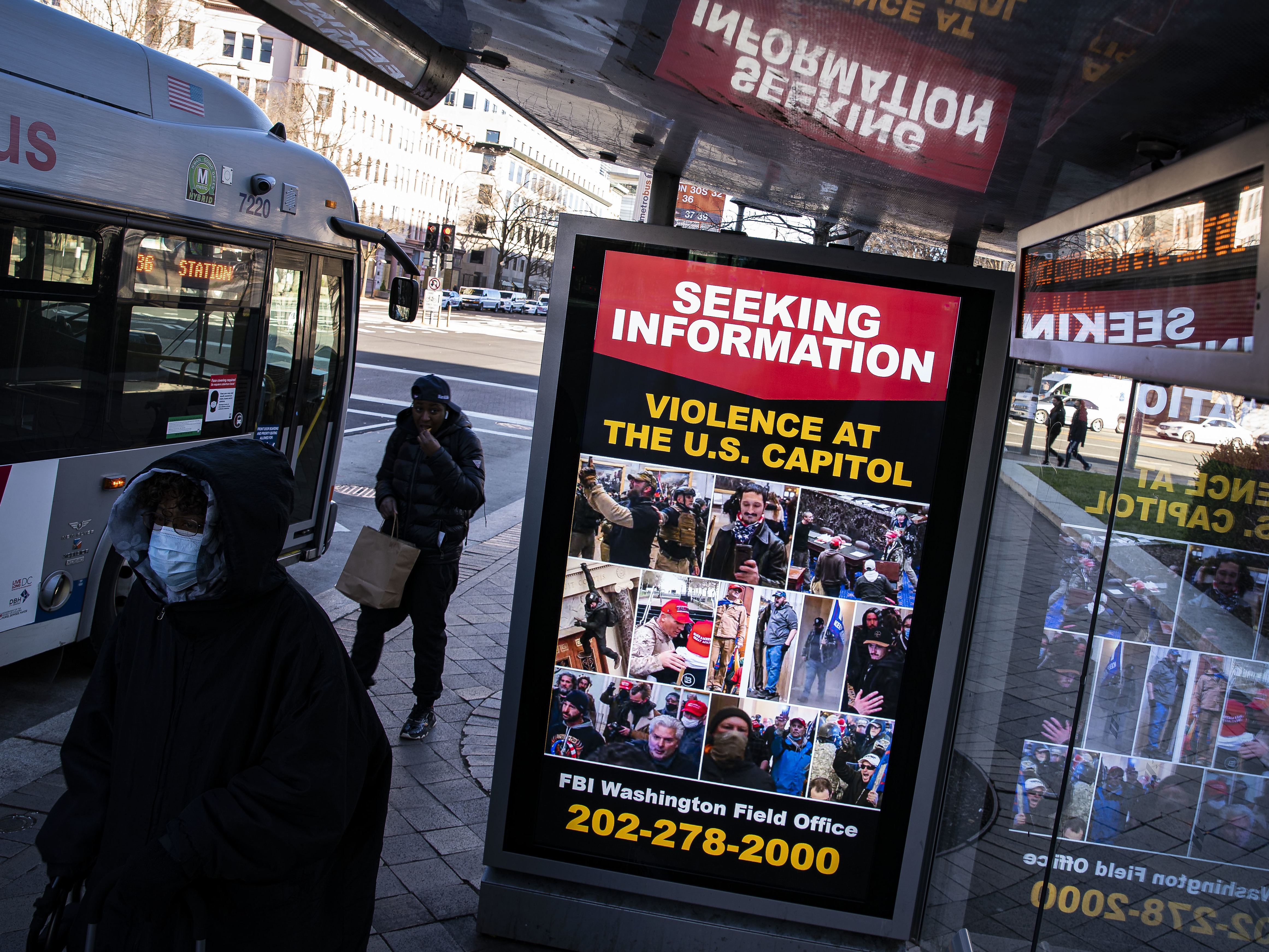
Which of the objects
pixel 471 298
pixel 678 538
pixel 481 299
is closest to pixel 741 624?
pixel 678 538

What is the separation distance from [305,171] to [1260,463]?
23.6 feet

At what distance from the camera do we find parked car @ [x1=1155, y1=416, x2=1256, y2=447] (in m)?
2.68

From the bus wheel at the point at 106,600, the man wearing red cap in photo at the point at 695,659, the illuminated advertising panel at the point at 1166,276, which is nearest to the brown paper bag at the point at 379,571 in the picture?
the bus wheel at the point at 106,600

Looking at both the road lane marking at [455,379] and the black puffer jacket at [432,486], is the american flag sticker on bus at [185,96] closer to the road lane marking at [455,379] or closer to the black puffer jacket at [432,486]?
the black puffer jacket at [432,486]

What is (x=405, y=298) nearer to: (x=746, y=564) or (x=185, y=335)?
(x=185, y=335)

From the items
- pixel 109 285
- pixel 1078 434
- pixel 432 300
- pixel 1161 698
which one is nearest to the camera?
pixel 1161 698

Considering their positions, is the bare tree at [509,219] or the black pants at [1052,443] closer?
the black pants at [1052,443]

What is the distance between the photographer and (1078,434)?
128 inches

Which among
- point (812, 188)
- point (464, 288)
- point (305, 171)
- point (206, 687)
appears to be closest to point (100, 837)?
point (206, 687)

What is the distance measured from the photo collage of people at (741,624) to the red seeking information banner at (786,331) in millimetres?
347

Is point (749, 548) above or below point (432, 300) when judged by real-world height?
below

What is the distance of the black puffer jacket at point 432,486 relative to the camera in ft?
17.5

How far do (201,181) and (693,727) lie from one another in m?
5.27

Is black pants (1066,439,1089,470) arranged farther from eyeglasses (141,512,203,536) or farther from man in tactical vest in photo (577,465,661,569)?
eyeglasses (141,512,203,536)
